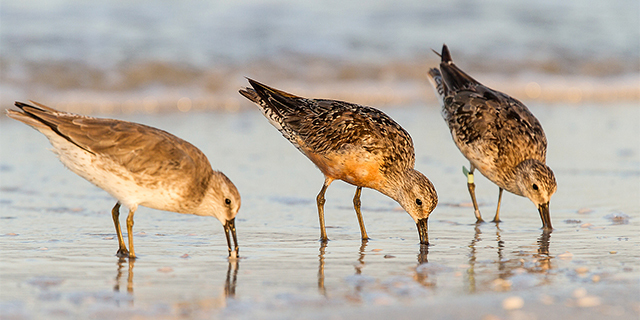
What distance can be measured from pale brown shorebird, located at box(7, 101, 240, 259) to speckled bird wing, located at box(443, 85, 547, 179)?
2724 mm

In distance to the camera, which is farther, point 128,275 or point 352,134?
point 352,134

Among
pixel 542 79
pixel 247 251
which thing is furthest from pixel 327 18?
pixel 247 251

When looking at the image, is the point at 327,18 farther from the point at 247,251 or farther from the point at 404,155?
the point at 247,251

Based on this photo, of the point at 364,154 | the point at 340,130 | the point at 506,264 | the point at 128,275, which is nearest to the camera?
the point at 128,275

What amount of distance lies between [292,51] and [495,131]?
25.3ft

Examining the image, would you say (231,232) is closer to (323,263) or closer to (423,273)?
(323,263)

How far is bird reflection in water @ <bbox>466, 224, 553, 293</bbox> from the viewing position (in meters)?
5.14

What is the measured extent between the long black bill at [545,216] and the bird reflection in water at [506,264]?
31cm

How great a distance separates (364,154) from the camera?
22.5 ft

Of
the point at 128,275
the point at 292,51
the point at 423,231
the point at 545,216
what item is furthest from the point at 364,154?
the point at 292,51

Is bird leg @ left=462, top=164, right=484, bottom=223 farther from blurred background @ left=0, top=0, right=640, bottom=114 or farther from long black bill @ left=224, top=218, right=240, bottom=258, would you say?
blurred background @ left=0, top=0, right=640, bottom=114

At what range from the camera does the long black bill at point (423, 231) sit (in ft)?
21.0

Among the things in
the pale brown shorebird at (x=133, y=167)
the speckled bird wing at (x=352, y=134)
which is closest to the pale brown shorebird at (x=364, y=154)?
the speckled bird wing at (x=352, y=134)

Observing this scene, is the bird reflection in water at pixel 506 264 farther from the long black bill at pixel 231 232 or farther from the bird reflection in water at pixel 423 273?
the long black bill at pixel 231 232
